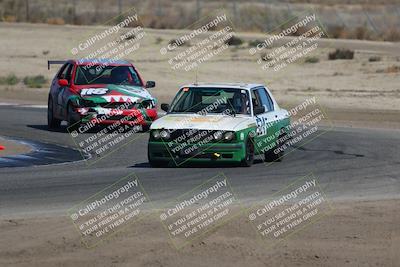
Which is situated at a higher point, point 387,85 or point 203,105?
point 203,105

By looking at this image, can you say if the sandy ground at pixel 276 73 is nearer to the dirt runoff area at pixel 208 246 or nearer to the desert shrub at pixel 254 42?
the desert shrub at pixel 254 42

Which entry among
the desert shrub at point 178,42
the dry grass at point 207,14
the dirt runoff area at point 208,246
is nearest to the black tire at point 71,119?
the dirt runoff area at point 208,246

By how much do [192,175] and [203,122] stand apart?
1.05 m

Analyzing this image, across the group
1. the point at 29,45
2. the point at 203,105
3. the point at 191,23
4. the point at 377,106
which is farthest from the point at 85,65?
the point at 191,23

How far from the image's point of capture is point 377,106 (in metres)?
32.4

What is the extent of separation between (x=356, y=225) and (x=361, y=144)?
9.72 m

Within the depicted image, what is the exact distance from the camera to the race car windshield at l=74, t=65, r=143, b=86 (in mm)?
23906

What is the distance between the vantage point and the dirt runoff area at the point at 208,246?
1041cm

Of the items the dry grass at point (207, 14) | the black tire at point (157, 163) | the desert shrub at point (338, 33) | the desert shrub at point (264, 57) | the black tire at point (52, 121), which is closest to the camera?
the black tire at point (157, 163)

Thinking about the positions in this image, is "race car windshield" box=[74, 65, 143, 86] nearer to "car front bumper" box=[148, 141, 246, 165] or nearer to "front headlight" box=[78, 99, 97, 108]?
"front headlight" box=[78, 99, 97, 108]

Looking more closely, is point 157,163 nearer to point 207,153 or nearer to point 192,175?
point 207,153

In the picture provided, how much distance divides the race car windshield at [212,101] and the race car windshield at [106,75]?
6221 mm

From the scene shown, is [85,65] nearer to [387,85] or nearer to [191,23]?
[387,85]

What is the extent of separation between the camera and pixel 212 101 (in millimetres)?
17672
